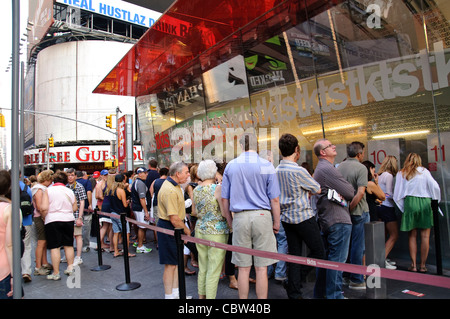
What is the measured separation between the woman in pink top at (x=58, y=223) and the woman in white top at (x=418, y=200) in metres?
5.76

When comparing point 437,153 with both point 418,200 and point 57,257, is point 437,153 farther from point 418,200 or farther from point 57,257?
point 57,257

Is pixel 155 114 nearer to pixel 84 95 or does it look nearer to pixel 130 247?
pixel 130 247

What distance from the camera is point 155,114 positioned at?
13398 millimetres

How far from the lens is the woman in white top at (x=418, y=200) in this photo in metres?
5.20

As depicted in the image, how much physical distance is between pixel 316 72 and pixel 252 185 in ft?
12.3

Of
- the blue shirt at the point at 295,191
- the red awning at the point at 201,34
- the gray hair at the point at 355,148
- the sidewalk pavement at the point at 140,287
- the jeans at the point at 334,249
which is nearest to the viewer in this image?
the blue shirt at the point at 295,191

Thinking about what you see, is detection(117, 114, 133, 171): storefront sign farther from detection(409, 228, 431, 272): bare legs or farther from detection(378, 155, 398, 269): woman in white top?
detection(409, 228, 431, 272): bare legs

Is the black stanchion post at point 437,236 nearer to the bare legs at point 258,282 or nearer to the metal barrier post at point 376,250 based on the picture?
the metal barrier post at point 376,250

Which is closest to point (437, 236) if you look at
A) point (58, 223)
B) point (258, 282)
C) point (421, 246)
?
point (421, 246)

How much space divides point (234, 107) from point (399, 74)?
14.6ft

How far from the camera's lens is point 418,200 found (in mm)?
5246

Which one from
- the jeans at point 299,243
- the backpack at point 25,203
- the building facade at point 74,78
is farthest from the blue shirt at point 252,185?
the building facade at point 74,78

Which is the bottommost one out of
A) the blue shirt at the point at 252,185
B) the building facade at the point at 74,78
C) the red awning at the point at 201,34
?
the blue shirt at the point at 252,185
